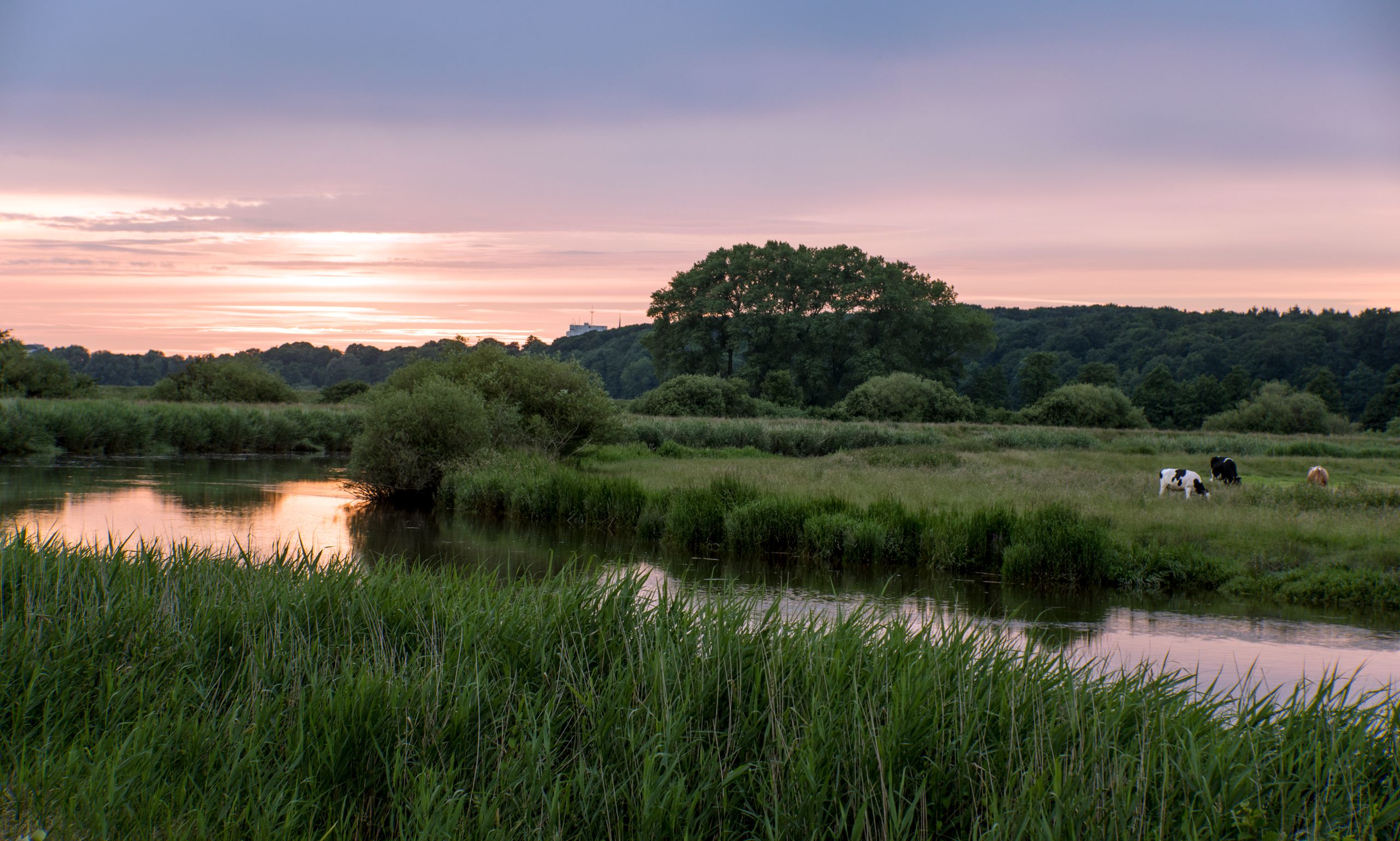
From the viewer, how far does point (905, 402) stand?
48.6 m

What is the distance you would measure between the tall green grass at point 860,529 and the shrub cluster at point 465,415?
11.6 ft

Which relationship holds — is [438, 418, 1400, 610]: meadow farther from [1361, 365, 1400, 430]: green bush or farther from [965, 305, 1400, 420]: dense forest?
[965, 305, 1400, 420]: dense forest

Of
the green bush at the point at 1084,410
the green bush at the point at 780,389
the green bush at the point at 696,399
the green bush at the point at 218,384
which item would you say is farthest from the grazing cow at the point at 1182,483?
the green bush at the point at 218,384

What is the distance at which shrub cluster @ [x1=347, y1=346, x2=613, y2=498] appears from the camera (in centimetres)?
2205

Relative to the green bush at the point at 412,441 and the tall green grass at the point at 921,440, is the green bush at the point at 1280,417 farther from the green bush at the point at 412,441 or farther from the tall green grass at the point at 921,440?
the green bush at the point at 412,441

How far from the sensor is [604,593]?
6.30m

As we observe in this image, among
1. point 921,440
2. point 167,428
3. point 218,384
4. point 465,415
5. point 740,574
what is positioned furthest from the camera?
point 218,384

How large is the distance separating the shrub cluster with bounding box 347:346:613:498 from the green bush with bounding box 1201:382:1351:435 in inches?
1668

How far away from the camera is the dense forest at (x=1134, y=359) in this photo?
65.5 m

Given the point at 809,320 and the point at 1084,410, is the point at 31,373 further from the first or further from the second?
the point at 1084,410

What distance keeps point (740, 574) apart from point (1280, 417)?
2063 inches

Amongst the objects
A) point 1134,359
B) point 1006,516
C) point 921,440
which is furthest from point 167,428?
point 1134,359

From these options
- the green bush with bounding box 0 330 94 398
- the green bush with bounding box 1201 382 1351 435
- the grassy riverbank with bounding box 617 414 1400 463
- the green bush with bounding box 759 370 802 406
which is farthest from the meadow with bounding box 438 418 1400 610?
the green bush with bounding box 0 330 94 398

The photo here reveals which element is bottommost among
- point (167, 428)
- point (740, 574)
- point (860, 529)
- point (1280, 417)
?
point (740, 574)
